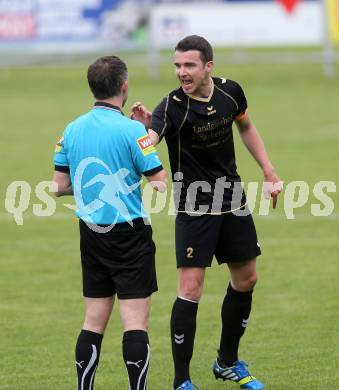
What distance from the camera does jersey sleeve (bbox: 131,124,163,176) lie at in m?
6.01

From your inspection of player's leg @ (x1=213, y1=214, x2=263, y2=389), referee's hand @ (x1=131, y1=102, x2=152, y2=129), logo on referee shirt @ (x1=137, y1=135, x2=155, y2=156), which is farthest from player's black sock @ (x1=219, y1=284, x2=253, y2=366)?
logo on referee shirt @ (x1=137, y1=135, x2=155, y2=156)

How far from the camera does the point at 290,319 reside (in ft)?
29.4

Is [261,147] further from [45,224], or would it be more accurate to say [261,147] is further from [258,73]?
[258,73]

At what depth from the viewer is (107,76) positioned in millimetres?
6000

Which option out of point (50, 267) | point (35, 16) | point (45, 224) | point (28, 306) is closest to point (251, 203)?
point (45, 224)

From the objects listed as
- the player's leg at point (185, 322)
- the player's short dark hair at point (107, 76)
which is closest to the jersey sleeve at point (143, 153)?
the player's short dark hair at point (107, 76)

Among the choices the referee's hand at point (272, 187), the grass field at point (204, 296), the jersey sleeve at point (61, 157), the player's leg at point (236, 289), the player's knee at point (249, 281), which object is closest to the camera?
the jersey sleeve at point (61, 157)

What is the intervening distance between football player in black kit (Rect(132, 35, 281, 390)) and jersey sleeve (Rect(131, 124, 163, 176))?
29.7 inches

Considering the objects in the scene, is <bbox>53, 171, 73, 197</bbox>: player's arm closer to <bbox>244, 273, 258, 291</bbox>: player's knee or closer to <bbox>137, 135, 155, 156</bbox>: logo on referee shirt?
<bbox>137, 135, 155, 156</bbox>: logo on referee shirt

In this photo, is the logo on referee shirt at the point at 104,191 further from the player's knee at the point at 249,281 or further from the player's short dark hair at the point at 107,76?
the player's knee at the point at 249,281

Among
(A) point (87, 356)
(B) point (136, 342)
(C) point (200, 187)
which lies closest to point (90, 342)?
(A) point (87, 356)

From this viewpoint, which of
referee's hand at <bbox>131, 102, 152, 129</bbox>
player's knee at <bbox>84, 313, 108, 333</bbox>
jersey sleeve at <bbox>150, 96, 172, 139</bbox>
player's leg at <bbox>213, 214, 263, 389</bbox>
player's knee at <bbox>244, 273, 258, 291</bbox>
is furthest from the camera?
player's knee at <bbox>244, 273, 258, 291</bbox>

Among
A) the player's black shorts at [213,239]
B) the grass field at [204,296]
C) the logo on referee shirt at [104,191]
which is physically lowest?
the grass field at [204,296]

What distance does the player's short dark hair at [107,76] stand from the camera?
6.00 meters
